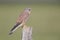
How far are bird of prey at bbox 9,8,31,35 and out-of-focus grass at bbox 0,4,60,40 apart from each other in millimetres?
32

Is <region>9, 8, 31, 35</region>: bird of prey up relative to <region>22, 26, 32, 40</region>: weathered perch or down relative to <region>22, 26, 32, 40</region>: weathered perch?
up

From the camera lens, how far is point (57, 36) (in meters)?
1.37

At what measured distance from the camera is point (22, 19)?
1.37 m

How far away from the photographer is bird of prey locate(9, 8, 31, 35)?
1332mm

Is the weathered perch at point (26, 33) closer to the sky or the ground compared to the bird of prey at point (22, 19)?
closer to the ground

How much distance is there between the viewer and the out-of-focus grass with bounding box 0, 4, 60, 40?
1340 millimetres

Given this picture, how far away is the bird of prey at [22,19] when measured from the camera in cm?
133

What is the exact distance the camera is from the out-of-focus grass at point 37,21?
1340 mm

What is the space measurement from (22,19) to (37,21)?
0.16 metres

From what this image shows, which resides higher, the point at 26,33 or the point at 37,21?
the point at 37,21

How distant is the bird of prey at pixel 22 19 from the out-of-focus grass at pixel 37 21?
0.11 feet

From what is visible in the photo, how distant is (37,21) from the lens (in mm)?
A: 1379

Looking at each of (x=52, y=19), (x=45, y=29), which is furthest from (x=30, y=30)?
(x=52, y=19)

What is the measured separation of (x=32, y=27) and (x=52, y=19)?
0.77ft
